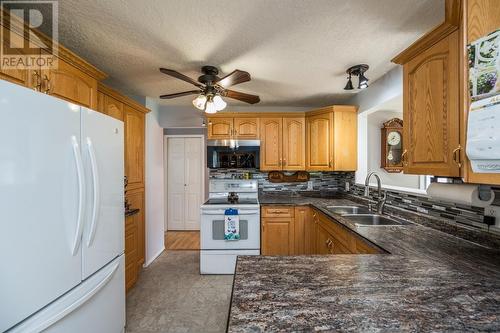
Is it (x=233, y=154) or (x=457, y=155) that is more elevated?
(x=233, y=154)

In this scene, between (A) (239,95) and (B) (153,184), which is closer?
(A) (239,95)

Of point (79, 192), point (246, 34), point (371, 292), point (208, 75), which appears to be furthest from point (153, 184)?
point (371, 292)

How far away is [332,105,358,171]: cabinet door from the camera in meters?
3.12

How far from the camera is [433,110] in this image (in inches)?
49.7

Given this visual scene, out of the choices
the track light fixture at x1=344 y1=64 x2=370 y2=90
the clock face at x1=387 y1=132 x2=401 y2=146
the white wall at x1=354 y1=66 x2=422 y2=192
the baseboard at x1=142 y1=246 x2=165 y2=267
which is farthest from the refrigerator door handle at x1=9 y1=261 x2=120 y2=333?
the clock face at x1=387 y1=132 x2=401 y2=146

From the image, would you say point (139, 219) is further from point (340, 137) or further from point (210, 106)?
point (340, 137)

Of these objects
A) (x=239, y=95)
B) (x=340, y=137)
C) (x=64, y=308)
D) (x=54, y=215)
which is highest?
(x=239, y=95)

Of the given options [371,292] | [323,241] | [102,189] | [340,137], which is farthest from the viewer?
[340,137]

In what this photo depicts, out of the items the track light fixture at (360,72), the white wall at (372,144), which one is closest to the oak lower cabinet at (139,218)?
the track light fixture at (360,72)

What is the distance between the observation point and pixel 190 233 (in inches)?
179

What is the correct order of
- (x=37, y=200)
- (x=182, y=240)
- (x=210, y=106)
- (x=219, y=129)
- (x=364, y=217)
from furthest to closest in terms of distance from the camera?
(x=182, y=240), (x=219, y=129), (x=364, y=217), (x=210, y=106), (x=37, y=200)

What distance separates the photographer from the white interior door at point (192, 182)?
15.2 feet

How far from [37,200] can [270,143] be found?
2803mm

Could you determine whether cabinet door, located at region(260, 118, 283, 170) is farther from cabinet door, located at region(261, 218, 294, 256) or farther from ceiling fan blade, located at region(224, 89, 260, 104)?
ceiling fan blade, located at region(224, 89, 260, 104)
